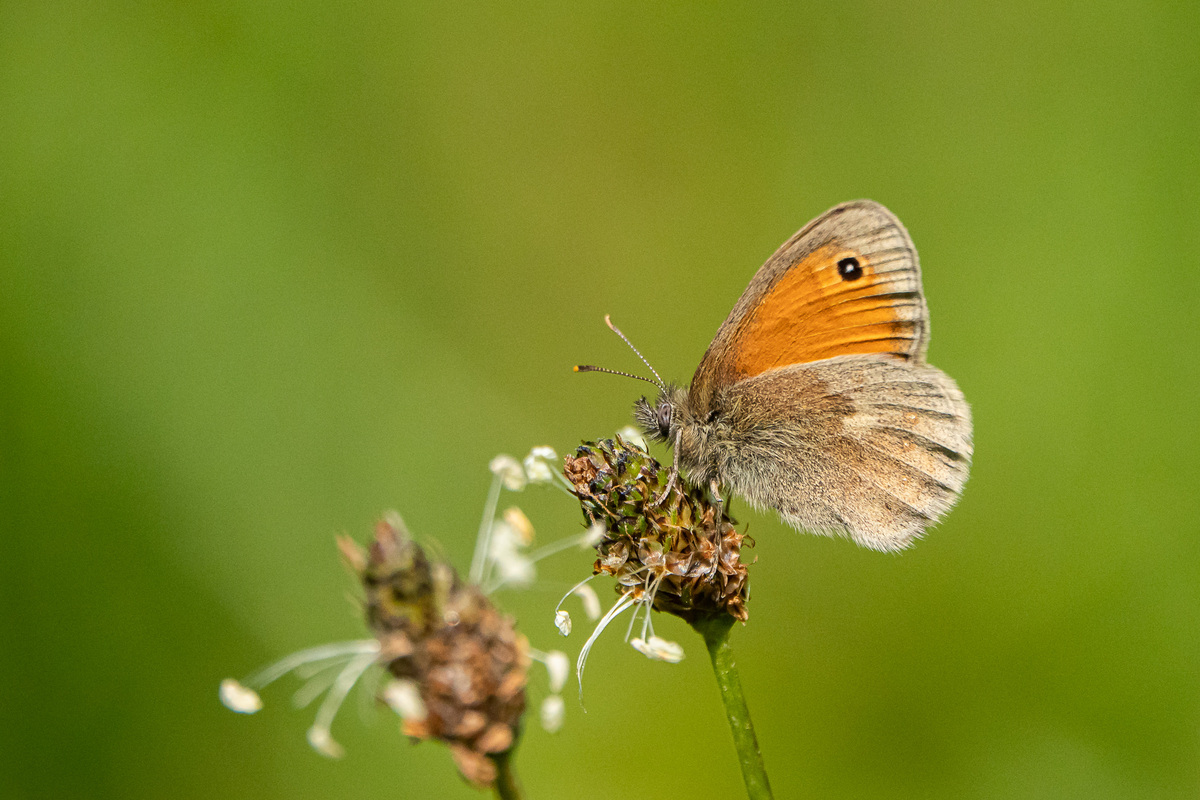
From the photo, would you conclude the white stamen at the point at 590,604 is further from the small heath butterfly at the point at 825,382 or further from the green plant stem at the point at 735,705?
the small heath butterfly at the point at 825,382

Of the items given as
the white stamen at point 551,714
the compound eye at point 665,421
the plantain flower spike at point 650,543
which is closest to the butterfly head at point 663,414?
the compound eye at point 665,421

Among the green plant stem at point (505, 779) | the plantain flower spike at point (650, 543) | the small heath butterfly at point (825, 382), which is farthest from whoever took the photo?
the small heath butterfly at point (825, 382)

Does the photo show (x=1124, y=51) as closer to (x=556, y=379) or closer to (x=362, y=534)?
(x=556, y=379)

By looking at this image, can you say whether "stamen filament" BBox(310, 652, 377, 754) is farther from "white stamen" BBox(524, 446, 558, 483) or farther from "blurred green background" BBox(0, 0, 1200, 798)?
"blurred green background" BBox(0, 0, 1200, 798)

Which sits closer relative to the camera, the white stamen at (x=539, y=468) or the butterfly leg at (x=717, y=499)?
the white stamen at (x=539, y=468)

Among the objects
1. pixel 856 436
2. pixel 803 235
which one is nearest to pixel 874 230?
pixel 803 235

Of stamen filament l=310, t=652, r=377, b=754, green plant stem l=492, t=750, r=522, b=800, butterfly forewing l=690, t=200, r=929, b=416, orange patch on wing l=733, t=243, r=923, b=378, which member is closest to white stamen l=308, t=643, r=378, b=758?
stamen filament l=310, t=652, r=377, b=754

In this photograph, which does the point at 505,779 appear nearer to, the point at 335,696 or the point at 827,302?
the point at 335,696
